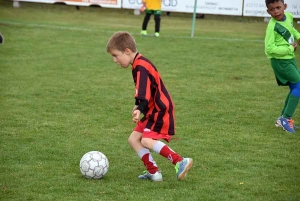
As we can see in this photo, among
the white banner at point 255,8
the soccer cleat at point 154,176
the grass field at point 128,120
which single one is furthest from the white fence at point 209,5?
the soccer cleat at point 154,176

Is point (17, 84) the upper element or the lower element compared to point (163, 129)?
lower

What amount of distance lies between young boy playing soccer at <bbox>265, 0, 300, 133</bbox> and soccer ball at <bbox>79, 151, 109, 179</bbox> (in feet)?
10.1

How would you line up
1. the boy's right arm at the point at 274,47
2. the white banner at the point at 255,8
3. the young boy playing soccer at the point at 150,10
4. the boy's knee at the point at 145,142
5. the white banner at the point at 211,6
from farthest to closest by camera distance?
the white banner at the point at 211,6 < the white banner at the point at 255,8 < the young boy playing soccer at the point at 150,10 < the boy's right arm at the point at 274,47 < the boy's knee at the point at 145,142

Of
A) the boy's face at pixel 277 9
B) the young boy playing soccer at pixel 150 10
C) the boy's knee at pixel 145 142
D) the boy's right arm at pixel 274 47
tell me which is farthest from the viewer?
the young boy playing soccer at pixel 150 10

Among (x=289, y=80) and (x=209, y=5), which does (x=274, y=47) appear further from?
(x=209, y=5)

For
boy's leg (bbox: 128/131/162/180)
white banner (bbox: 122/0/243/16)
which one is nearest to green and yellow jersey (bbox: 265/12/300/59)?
boy's leg (bbox: 128/131/162/180)

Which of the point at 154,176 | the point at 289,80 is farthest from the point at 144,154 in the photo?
the point at 289,80

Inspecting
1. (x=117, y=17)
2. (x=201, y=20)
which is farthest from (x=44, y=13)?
(x=201, y=20)

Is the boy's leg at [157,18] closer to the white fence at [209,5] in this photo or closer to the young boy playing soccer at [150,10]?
the young boy playing soccer at [150,10]

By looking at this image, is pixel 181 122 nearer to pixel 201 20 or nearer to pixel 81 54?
pixel 81 54

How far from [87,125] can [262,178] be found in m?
2.84

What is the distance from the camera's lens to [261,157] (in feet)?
21.8

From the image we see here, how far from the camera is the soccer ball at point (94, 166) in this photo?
5.67 m

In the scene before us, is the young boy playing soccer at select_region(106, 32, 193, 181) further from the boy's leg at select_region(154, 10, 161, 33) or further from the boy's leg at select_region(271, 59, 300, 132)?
the boy's leg at select_region(154, 10, 161, 33)
